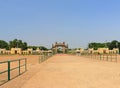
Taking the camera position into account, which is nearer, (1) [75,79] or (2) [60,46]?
(1) [75,79]

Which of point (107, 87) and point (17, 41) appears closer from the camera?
point (107, 87)

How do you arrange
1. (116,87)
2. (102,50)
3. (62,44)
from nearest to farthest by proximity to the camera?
(116,87) < (102,50) < (62,44)

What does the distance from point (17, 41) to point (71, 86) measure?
563 ft

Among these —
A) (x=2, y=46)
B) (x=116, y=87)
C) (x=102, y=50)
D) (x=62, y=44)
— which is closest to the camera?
(x=116, y=87)

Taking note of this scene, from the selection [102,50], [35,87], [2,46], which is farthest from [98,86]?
[2,46]

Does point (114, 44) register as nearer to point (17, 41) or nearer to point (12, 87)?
point (17, 41)

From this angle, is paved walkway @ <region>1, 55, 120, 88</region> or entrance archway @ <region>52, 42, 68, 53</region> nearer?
paved walkway @ <region>1, 55, 120, 88</region>

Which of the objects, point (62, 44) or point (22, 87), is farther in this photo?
point (62, 44)

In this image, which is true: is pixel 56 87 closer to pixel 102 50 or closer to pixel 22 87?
pixel 22 87

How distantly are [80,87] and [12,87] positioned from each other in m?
2.81

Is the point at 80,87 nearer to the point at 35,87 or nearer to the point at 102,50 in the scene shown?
the point at 35,87

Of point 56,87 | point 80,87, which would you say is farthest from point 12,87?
point 80,87

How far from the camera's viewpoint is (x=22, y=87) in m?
11.7

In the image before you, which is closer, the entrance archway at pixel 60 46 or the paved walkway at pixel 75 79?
the paved walkway at pixel 75 79
